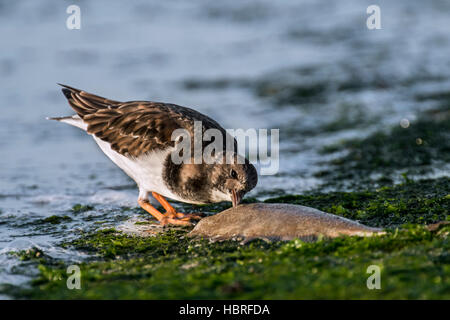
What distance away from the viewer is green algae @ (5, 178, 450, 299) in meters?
4.02

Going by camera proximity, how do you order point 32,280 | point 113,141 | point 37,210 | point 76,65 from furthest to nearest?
1. point 76,65
2. point 37,210
3. point 113,141
4. point 32,280

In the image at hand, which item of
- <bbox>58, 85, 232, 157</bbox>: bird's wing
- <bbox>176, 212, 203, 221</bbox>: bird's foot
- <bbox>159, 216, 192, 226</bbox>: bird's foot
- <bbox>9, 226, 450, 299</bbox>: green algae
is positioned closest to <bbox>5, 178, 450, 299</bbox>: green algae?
<bbox>9, 226, 450, 299</bbox>: green algae

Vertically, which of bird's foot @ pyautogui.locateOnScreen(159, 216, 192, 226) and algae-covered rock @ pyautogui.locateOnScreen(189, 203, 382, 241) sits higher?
algae-covered rock @ pyautogui.locateOnScreen(189, 203, 382, 241)

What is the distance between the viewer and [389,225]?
5621mm

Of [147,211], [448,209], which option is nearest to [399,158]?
[448,209]

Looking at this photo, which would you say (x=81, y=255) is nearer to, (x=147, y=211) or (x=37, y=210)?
(x=147, y=211)

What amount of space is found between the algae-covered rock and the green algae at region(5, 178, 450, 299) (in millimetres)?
117

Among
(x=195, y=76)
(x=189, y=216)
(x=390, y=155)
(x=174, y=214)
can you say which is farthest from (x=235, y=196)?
(x=195, y=76)

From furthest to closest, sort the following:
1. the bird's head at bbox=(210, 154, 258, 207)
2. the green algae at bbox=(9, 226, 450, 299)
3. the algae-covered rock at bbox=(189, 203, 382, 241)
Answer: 1. the bird's head at bbox=(210, 154, 258, 207)
2. the algae-covered rock at bbox=(189, 203, 382, 241)
3. the green algae at bbox=(9, 226, 450, 299)

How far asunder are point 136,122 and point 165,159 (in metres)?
0.76

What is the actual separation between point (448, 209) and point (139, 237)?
314 cm

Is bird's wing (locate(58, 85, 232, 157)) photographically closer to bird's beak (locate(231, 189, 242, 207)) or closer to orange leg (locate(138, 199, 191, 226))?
orange leg (locate(138, 199, 191, 226))

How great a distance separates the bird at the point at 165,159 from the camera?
5863 mm

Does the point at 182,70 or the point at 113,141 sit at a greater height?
the point at 182,70
